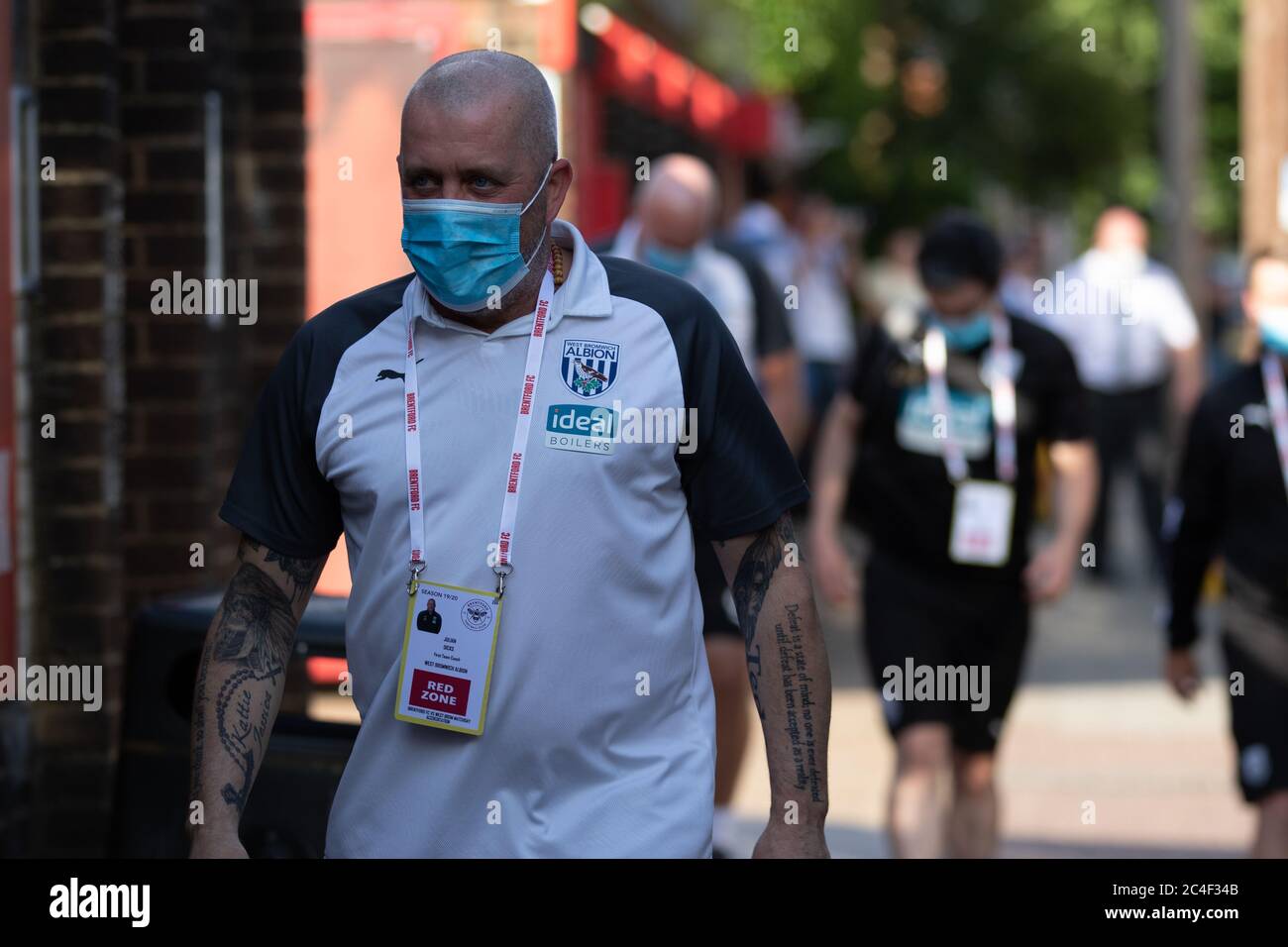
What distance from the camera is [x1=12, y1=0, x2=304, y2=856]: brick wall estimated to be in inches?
237

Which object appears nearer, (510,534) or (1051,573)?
(510,534)

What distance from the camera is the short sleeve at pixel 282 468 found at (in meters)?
3.39

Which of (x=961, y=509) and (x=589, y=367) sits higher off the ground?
(x=589, y=367)

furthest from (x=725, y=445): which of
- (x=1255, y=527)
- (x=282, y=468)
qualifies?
(x=1255, y=527)

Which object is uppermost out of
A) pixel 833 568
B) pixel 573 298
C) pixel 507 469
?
pixel 573 298

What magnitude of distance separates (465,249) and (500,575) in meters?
0.49

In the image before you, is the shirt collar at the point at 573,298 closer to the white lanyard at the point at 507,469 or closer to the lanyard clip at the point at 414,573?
the white lanyard at the point at 507,469

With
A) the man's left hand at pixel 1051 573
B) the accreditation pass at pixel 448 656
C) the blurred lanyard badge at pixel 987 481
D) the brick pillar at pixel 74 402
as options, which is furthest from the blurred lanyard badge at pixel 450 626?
the man's left hand at pixel 1051 573

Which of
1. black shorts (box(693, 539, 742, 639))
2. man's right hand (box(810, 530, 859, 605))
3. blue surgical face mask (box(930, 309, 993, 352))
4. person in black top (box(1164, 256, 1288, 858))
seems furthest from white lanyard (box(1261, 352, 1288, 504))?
black shorts (box(693, 539, 742, 639))

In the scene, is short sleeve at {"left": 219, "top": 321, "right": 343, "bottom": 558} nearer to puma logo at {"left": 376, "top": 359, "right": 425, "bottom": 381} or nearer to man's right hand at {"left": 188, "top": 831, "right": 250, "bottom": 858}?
puma logo at {"left": 376, "top": 359, "right": 425, "bottom": 381}

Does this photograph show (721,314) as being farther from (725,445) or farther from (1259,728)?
(725,445)

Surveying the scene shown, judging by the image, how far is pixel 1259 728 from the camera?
19.1ft
